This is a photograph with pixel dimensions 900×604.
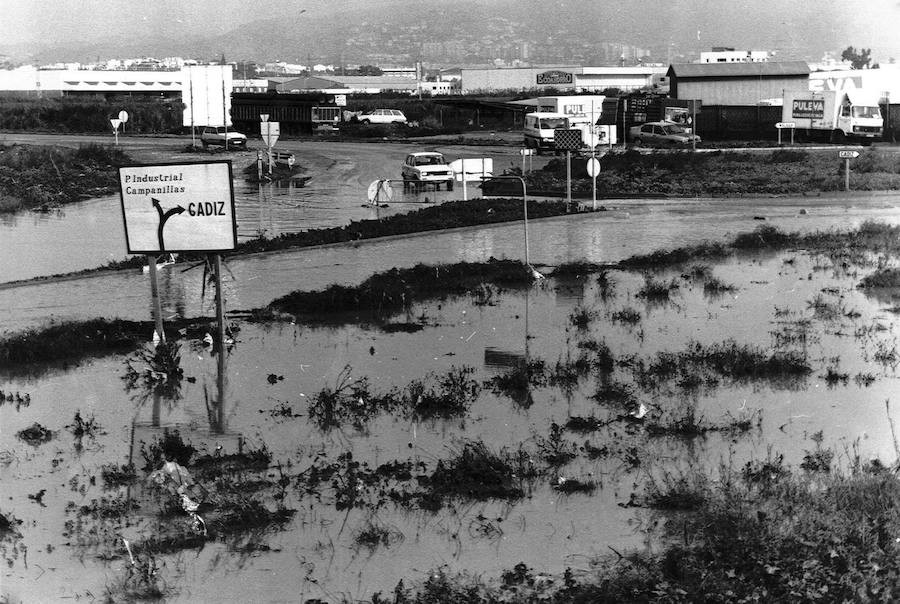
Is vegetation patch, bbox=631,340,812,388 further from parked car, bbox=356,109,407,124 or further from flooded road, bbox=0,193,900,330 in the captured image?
parked car, bbox=356,109,407,124

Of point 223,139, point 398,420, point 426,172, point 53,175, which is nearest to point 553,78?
point 223,139

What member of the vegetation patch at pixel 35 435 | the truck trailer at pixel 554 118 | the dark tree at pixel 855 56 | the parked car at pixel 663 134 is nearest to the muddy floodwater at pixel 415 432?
the vegetation patch at pixel 35 435

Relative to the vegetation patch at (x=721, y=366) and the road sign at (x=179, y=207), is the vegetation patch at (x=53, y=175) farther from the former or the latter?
the vegetation patch at (x=721, y=366)

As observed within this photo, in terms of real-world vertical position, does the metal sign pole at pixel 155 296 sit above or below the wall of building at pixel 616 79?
below

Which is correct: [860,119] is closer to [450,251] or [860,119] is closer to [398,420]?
[450,251]

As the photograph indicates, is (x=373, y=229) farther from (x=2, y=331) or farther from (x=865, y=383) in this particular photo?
(x=865, y=383)

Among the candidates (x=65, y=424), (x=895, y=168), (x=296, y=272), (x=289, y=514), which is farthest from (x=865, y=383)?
(x=895, y=168)

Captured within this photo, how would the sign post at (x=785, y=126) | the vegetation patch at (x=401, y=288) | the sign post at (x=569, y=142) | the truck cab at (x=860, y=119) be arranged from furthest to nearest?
1. the sign post at (x=785, y=126)
2. the truck cab at (x=860, y=119)
3. the sign post at (x=569, y=142)
4. the vegetation patch at (x=401, y=288)
